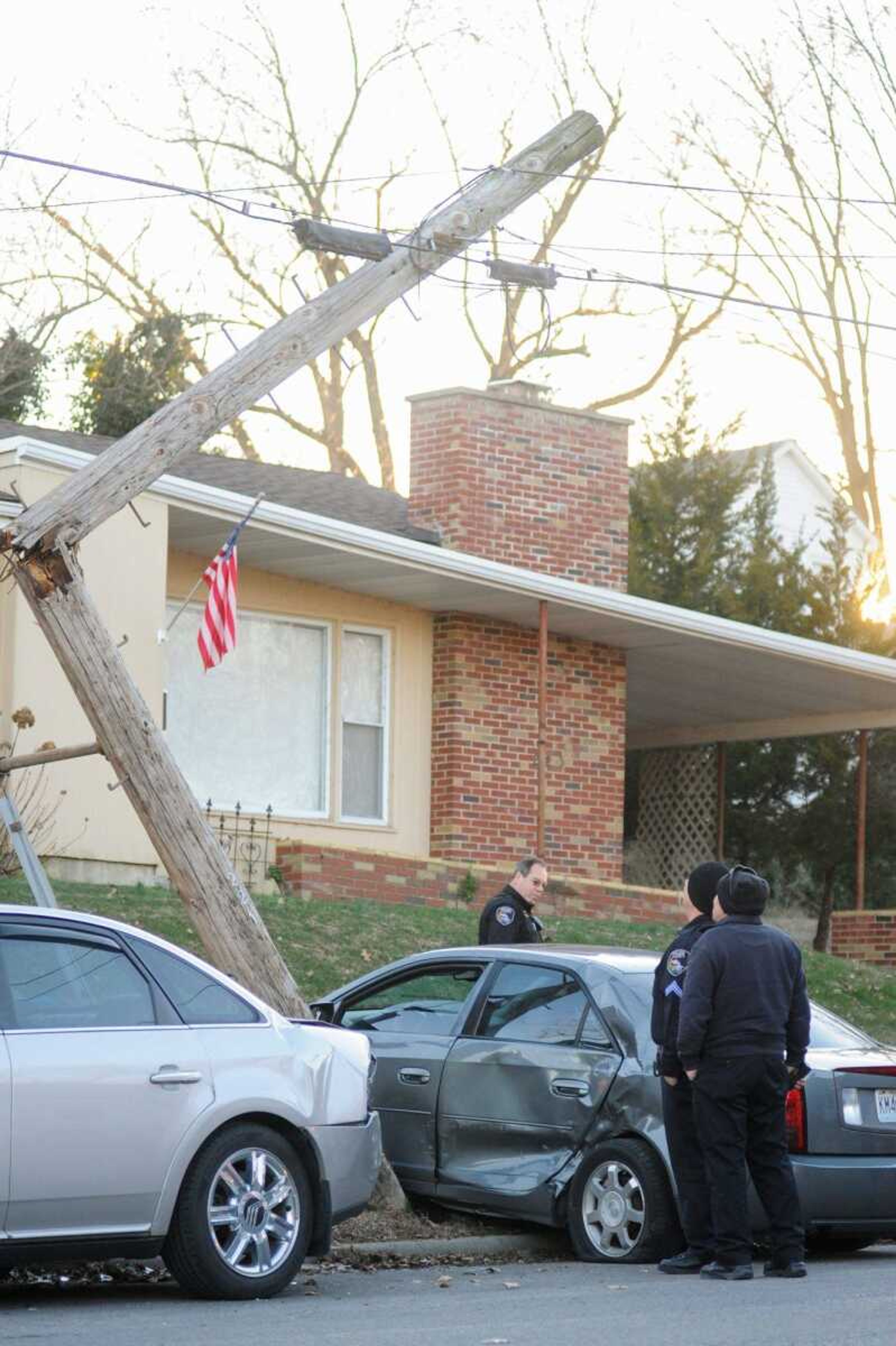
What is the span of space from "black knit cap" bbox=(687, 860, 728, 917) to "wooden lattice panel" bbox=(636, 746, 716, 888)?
17383 millimetres

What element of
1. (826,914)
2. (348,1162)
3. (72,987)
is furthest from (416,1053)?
(826,914)

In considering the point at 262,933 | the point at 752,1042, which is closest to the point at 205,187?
the point at 262,933

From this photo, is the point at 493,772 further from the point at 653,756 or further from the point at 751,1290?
the point at 751,1290

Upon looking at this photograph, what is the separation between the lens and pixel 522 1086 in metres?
10.1

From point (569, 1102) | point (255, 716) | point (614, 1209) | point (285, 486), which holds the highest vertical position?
point (285, 486)

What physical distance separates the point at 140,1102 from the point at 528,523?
589 inches

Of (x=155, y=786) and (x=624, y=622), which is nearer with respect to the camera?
(x=155, y=786)

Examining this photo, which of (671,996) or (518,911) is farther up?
(518,911)

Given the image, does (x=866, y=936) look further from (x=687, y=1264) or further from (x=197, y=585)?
(x=687, y=1264)

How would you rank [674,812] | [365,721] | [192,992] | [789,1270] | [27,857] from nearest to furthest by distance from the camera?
1. [192,992]
2. [789,1270]
3. [27,857]
4. [365,721]
5. [674,812]

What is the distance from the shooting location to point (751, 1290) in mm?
8727

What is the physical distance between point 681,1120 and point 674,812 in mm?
18247

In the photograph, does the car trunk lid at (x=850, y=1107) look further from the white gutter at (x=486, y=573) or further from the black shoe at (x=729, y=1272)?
the white gutter at (x=486, y=573)

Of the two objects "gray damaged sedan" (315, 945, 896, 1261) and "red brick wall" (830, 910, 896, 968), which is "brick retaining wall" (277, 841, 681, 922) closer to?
"red brick wall" (830, 910, 896, 968)
